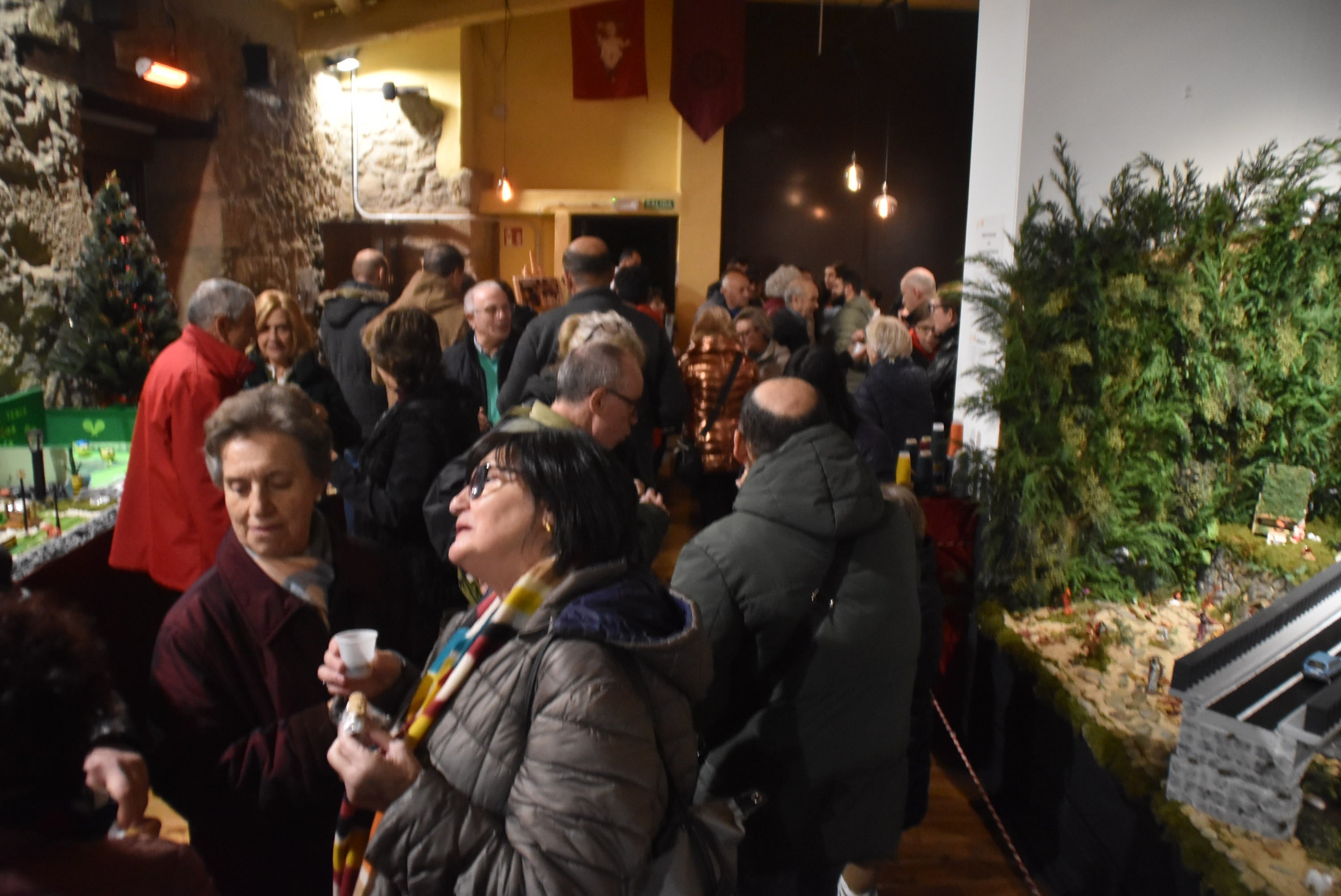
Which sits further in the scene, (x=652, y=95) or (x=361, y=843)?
(x=652, y=95)

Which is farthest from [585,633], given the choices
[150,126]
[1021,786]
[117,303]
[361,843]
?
[150,126]

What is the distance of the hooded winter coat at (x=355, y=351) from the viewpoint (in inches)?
193

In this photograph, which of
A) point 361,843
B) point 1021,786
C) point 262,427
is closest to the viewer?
point 361,843

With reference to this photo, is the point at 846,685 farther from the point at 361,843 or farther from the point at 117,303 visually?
the point at 117,303

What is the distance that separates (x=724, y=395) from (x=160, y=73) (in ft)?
13.0

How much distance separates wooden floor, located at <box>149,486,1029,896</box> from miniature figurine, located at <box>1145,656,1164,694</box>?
785 millimetres

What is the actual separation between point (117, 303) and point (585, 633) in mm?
4644

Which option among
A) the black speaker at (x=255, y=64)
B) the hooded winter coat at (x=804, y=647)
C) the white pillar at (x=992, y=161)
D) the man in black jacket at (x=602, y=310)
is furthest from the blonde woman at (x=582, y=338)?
the black speaker at (x=255, y=64)

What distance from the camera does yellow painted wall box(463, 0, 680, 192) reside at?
11406 mm

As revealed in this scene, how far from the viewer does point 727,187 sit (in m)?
12.1

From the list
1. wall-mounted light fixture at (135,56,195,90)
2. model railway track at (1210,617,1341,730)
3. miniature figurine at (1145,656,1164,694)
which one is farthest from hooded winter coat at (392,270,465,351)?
model railway track at (1210,617,1341,730)

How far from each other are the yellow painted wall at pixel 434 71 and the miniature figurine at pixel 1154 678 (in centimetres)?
923

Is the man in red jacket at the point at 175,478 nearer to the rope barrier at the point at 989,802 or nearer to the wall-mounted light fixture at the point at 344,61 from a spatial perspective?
the rope barrier at the point at 989,802

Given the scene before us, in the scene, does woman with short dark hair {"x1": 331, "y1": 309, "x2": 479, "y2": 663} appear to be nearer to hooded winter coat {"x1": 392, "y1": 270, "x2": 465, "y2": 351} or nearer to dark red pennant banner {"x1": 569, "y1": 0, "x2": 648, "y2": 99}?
hooded winter coat {"x1": 392, "y1": 270, "x2": 465, "y2": 351}
